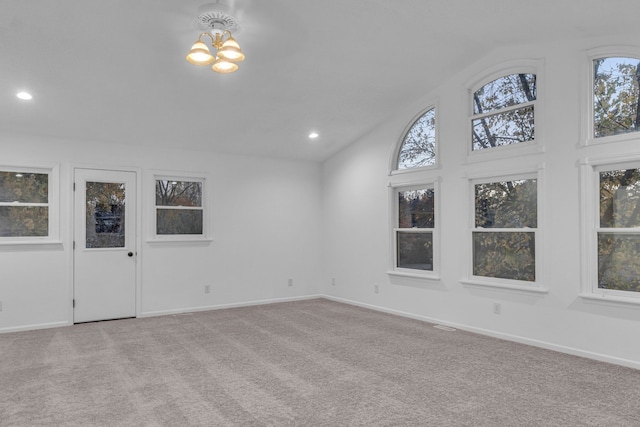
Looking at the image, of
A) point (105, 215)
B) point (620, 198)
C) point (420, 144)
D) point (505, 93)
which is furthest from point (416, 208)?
point (105, 215)

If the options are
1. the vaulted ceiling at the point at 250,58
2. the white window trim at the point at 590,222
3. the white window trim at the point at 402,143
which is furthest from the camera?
the white window trim at the point at 402,143

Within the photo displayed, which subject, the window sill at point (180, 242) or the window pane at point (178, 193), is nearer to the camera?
the window sill at point (180, 242)

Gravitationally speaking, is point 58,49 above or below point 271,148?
above

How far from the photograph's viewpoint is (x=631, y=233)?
3844mm

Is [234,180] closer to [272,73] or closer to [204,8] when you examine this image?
[272,73]

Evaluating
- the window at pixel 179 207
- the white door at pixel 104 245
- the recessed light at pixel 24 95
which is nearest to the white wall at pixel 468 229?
the window at pixel 179 207

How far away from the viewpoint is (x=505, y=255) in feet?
15.8

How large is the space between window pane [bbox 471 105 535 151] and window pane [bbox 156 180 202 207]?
3.97 meters

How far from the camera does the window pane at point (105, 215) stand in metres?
5.76

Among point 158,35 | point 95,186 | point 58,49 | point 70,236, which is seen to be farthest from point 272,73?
point 70,236

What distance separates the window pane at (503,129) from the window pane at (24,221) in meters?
5.36

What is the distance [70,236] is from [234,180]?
7.78 ft

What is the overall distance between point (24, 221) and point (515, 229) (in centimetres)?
577

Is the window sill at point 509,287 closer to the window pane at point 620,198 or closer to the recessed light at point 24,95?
the window pane at point 620,198
